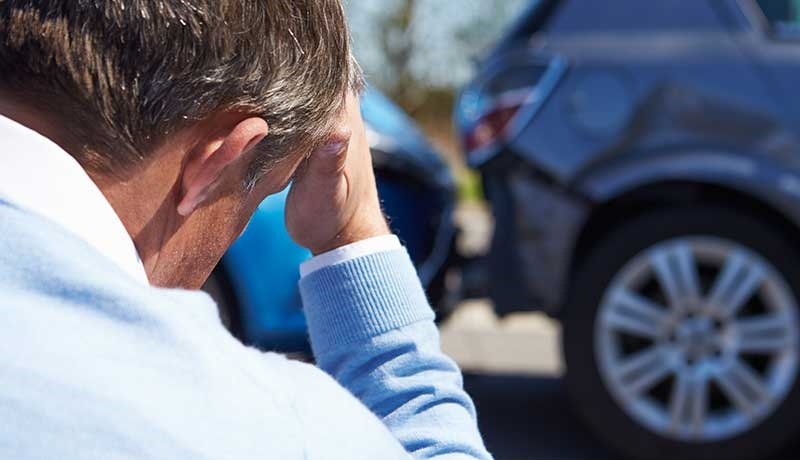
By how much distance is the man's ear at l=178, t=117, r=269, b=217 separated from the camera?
0.90m

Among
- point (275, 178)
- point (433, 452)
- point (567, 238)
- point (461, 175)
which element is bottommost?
point (461, 175)

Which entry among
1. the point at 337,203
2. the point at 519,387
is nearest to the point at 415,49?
the point at 519,387

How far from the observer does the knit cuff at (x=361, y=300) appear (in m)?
1.10

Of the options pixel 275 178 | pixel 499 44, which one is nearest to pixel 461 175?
pixel 499 44

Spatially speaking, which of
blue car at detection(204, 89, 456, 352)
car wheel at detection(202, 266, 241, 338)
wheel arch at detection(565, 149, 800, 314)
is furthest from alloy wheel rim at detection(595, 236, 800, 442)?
car wheel at detection(202, 266, 241, 338)

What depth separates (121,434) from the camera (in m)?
0.75

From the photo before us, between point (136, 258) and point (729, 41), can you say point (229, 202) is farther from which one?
point (729, 41)

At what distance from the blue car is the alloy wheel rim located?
2.19ft

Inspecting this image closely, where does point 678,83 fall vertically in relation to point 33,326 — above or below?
below

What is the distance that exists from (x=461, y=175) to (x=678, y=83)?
13.8 metres

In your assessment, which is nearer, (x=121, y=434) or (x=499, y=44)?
(x=121, y=434)

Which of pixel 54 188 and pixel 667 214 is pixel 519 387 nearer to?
pixel 667 214

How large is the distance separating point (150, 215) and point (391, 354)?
0.28 m

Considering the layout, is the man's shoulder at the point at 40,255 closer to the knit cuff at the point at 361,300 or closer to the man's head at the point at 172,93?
the man's head at the point at 172,93
